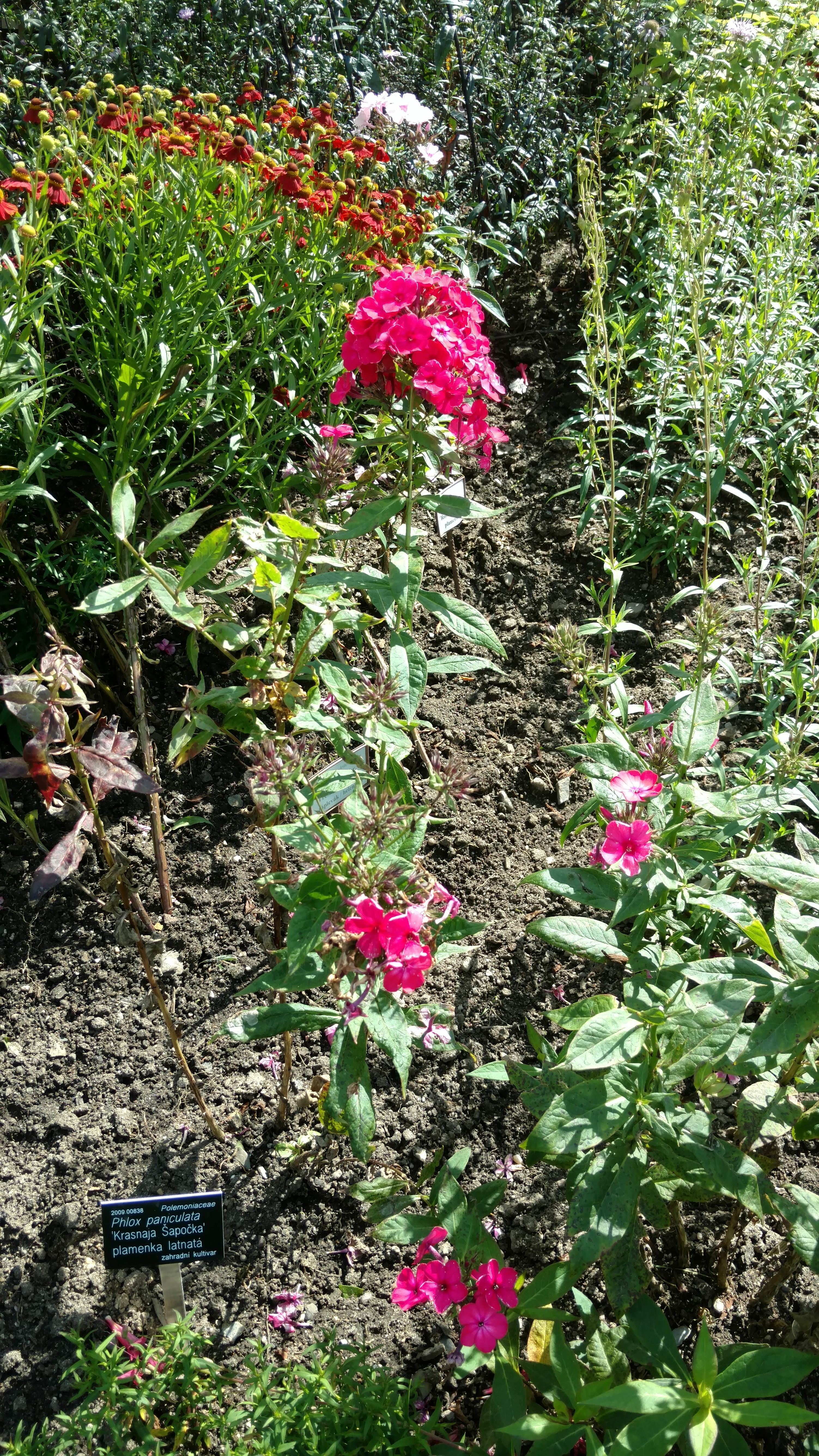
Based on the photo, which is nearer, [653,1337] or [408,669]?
[653,1337]

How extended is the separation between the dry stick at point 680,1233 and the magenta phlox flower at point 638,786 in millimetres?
639

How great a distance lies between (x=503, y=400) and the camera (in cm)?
332

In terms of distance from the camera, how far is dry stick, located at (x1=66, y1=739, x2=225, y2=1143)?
1513 mm

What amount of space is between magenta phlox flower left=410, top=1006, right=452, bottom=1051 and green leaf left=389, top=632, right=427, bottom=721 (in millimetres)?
475

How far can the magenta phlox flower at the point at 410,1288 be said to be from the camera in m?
1.51

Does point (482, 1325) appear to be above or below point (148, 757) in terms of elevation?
below

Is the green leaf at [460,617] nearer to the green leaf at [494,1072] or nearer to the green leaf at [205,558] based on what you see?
the green leaf at [205,558]

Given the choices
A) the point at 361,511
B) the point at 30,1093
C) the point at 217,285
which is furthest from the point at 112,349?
the point at 30,1093

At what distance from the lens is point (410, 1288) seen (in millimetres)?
1522

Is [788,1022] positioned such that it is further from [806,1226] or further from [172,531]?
[172,531]

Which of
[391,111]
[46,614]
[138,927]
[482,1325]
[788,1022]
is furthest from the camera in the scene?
[391,111]

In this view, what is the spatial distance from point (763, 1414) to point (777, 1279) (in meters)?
→ 0.47

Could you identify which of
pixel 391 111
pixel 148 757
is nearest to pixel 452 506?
pixel 148 757

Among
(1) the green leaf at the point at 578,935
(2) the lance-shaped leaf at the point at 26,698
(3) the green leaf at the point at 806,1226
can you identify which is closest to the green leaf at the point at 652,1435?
(3) the green leaf at the point at 806,1226
